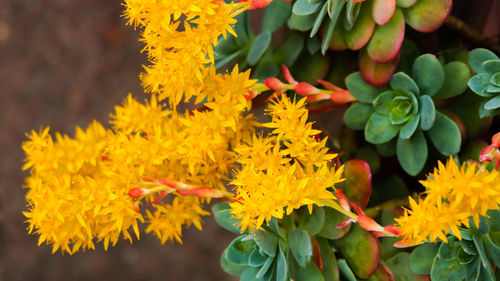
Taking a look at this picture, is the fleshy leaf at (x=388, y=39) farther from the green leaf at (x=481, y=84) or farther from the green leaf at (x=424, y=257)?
the green leaf at (x=424, y=257)

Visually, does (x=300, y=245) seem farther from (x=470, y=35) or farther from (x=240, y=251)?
(x=470, y=35)

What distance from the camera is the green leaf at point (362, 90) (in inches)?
34.2

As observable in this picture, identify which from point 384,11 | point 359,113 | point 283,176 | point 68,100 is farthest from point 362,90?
point 68,100

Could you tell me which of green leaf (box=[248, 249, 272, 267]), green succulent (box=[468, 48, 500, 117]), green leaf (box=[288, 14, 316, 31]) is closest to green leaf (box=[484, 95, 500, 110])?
green succulent (box=[468, 48, 500, 117])

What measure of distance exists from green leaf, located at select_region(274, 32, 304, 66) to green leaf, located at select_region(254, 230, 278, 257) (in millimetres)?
348

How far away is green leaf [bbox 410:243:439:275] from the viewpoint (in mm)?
770

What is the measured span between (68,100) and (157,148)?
0.99 meters

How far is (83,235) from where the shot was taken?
811mm

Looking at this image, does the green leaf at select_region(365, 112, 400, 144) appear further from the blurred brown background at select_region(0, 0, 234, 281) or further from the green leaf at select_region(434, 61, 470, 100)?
the blurred brown background at select_region(0, 0, 234, 281)

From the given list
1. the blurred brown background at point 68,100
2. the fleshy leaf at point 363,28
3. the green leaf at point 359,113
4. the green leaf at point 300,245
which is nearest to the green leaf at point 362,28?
the fleshy leaf at point 363,28

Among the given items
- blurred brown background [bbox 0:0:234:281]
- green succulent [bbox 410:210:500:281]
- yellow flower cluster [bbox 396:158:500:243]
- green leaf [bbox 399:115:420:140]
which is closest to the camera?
yellow flower cluster [bbox 396:158:500:243]

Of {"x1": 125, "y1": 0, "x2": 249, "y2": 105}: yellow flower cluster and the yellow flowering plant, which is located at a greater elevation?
{"x1": 125, "y1": 0, "x2": 249, "y2": 105}: yellow flower cluster

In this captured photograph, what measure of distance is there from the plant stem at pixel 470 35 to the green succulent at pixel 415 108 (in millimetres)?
136

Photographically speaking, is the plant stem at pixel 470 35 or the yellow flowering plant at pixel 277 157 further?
the plant stem at pixel 470 35
